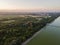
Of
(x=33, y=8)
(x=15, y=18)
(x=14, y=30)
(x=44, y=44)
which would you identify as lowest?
(x=44, y=44)

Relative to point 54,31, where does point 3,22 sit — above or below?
above

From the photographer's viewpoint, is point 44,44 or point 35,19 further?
point 35,19

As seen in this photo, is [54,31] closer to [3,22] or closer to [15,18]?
[15,18]

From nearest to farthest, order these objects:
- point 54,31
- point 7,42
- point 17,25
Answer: point 7,42
point 17,25
point 54,31

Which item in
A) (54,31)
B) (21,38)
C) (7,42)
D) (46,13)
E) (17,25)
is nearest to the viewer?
(7,42)

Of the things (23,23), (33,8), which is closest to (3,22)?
(23,23)

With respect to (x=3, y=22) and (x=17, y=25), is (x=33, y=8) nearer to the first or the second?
(x=17, y=25)
